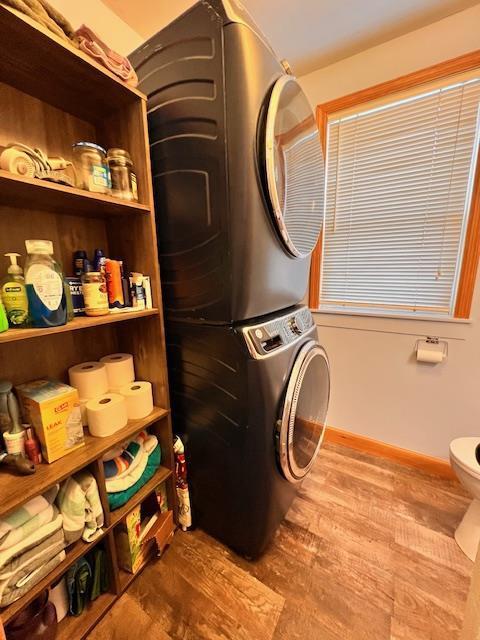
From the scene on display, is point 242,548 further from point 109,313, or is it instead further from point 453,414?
point 453,414

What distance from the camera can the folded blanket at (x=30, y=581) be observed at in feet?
2.28

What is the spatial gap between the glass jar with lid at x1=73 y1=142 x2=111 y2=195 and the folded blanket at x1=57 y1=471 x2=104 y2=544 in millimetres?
960

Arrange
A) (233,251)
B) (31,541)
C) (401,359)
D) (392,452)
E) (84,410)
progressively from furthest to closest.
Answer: (392,452) → (401,359) → (84,410) → (233,251) → (31,541)

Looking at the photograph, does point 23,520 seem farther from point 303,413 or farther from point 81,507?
point 303,413

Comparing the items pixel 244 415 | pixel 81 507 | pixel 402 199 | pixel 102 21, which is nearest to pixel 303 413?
pixel 244 415

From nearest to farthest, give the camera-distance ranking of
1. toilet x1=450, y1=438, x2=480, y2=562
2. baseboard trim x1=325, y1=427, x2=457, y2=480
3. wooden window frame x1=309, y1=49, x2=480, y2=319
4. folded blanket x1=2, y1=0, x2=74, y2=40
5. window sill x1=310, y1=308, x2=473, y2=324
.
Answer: folded blanket x1=2, y1=0, x2=74, y2=40, toilet x1=450, y1=438, x2=480, y2=562, wooden window frame x1=309, y1=49, x2=480, y2=319, window sill x1=310, y1=308, x2=473, y2=324, baseboard trim x1=325, y1=427, x2=457, y2=480

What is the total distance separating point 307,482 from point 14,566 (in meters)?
1.38

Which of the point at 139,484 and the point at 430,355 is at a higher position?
the point at 430,355

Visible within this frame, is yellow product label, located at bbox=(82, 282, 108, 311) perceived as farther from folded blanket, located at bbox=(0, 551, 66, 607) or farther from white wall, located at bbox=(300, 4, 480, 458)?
white wall, located at bbox=(300, 4, 480, 458)

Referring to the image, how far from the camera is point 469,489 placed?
1181 mm

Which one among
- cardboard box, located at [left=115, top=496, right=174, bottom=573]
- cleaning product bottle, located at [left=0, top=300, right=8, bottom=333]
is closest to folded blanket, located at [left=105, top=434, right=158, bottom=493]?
cardboard box, located at [left=115, top=496, right=174, bottom=573]

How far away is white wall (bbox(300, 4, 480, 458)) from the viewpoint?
1.36 metres

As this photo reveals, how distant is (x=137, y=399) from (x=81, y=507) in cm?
37

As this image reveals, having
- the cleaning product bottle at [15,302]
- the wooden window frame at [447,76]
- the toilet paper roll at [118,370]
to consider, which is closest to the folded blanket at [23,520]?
the toilet paper roll at [118,370]
